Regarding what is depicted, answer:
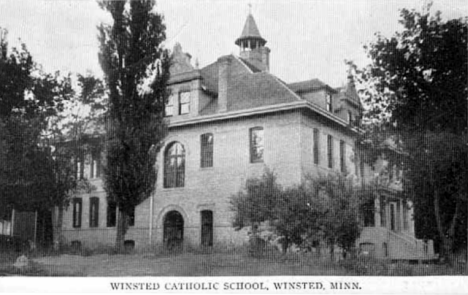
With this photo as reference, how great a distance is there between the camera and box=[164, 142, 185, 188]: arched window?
1223 cm

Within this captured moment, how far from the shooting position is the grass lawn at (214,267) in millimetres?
7383

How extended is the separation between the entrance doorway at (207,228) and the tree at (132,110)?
1.37m

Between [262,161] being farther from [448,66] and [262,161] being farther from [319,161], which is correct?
[448,66]

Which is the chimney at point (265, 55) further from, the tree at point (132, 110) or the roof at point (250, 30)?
the tree at point (132, 110)

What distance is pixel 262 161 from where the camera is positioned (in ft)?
38.5

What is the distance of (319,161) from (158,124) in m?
3.33

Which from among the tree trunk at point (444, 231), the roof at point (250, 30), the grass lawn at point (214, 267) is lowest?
the grass lawn at point (214, 267)

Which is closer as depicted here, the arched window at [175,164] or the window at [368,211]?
the window at [368,211]

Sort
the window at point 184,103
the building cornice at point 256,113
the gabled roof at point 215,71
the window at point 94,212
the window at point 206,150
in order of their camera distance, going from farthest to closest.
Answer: the window at point 94,212 → the window at point 184,103 → the window at point 206,150 → the gabled roof at point 215,71 → the building cornice at point 256,113

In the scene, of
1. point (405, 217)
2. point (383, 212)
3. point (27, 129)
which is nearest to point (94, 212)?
point (27, 129)

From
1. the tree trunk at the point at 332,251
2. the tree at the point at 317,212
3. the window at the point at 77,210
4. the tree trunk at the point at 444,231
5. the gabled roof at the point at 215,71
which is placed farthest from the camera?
the window at the point at 77,210

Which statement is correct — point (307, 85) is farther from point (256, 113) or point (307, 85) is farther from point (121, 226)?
point (121, 226)

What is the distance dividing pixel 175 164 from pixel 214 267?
513 centimetres

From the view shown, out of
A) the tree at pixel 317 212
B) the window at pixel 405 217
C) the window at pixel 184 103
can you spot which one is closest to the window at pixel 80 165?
the window at pixel 184 103
